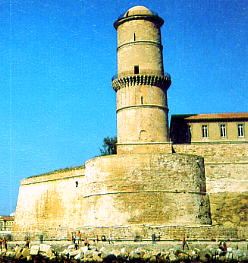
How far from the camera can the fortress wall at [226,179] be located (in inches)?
891

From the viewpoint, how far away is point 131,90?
26094 millimetres

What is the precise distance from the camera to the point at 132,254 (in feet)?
51.7

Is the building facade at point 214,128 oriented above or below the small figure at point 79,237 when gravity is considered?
above

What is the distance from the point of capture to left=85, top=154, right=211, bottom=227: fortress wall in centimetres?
2170

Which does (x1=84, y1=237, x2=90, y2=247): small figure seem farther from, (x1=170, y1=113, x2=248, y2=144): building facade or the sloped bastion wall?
(x1=170, y1=113, x2=248, y2=144): building facade

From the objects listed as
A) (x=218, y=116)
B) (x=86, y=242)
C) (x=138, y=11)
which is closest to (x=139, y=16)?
(x=138, y=11)

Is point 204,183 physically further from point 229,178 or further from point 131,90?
point 131,90

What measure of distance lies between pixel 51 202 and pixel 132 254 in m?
13.3

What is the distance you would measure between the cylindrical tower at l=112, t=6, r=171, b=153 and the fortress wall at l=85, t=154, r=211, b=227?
8.65ft

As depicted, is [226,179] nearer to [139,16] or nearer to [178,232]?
[178,232]

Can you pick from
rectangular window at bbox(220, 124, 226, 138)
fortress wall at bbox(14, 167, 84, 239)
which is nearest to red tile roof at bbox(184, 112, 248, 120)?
rectangular window at bbox(220, 124, 226, 138)

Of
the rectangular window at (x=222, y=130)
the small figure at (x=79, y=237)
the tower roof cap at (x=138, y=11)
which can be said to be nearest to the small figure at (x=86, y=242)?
the small figure at (x=79, y=237)

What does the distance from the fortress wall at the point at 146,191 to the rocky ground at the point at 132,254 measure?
13.6ft

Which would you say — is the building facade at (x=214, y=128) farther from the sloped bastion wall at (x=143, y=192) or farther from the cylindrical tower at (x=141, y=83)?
the sloped bastion wall at (x=143, y=192)
